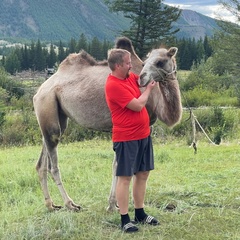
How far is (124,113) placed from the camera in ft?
17.0

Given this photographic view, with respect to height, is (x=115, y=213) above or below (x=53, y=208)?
above

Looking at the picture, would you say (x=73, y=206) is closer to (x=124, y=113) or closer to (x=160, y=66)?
(x=124, y=113)

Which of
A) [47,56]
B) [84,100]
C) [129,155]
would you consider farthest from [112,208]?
[47,56]

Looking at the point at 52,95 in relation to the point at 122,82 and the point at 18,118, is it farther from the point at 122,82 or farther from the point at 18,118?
the point at 18,118

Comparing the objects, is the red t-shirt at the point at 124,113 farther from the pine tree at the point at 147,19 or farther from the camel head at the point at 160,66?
the pine tree at the point at 147,19

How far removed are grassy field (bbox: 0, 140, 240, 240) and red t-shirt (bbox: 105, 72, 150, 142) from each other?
115cm

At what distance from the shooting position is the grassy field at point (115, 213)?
5.29 meters

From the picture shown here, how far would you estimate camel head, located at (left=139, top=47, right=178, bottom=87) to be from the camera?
560 centimetres

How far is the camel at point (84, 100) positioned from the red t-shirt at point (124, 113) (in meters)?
0.74

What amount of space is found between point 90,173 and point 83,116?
3.17m

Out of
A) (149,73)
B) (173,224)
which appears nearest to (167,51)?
(149,73)

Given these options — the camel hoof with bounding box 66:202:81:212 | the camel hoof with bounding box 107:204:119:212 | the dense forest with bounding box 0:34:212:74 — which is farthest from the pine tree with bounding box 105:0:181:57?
the dense forest with bounding box 0:34:212:74

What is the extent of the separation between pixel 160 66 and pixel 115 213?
6.70 ft

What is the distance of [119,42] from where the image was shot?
6473mm
